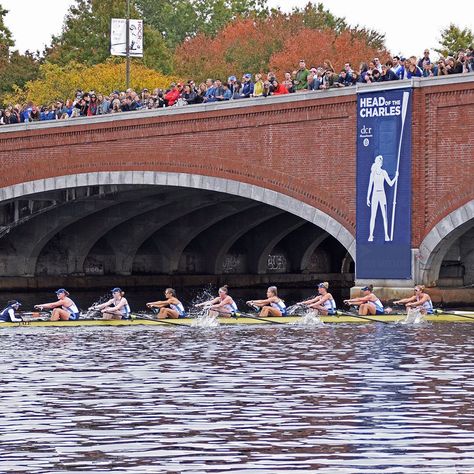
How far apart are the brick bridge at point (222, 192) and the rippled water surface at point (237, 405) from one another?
970 cm

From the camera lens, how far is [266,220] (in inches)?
2478

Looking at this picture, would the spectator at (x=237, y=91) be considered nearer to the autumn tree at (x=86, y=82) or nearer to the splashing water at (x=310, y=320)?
the splashing water at (x=310, y=320)

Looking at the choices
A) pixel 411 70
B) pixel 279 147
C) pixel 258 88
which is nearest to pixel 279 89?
pixel 258 88

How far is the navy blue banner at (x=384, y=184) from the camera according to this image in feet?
139

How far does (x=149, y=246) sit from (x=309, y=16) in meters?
42.4

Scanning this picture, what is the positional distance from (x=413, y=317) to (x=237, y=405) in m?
17.9

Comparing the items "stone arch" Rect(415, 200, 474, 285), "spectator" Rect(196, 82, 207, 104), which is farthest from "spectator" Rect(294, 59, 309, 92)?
"stone arch" Rect(415, 200, 474, 285)

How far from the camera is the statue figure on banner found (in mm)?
42781

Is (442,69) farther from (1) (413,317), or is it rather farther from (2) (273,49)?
(2) (273,49)

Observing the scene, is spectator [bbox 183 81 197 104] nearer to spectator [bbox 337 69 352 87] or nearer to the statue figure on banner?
spectator [bbox 337 69 352 87]

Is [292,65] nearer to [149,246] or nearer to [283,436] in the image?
[149,246]

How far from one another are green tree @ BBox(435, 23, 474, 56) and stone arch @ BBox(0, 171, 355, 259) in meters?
35.4

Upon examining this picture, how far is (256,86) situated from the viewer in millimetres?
46531

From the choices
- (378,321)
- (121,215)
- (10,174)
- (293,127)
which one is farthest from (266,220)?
(378,321)
